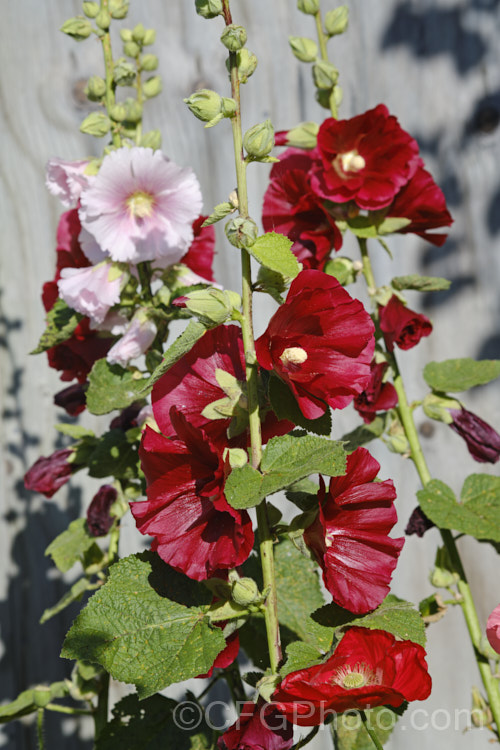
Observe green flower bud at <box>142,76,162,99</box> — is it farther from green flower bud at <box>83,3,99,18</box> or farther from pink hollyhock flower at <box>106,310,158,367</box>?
pink hollyhock flower at <box>106,310,158,367</box>

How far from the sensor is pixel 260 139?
1.81 feet

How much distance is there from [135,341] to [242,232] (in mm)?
294

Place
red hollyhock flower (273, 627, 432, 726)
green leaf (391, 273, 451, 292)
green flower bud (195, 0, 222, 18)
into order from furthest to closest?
green leaf (391, 273, 451, 292)
green flower bud (195, 0, 222, 18)
red hollyhock flower (273, 627, 432, 726)

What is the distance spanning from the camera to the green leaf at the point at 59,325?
0.88m

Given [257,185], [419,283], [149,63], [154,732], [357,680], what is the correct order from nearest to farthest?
[357,680], [154,732], [419,283], [149,63], [257,185]

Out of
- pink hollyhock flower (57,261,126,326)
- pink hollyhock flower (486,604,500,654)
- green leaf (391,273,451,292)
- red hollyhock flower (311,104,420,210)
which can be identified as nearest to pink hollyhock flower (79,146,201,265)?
pink hollyhock flower (57,261,126,326)

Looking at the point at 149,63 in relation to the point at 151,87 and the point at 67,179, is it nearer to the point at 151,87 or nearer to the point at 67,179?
the point at 151,87

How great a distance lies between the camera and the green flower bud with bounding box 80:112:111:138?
886 mm

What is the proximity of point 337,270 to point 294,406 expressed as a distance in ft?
1.12

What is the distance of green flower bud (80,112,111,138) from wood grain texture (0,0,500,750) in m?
0.50

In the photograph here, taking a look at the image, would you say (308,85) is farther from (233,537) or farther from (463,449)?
(233,537)

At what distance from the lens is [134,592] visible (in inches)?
24.3

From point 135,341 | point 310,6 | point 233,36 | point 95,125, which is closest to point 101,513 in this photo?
point 135,341

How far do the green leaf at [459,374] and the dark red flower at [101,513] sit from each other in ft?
1.38
